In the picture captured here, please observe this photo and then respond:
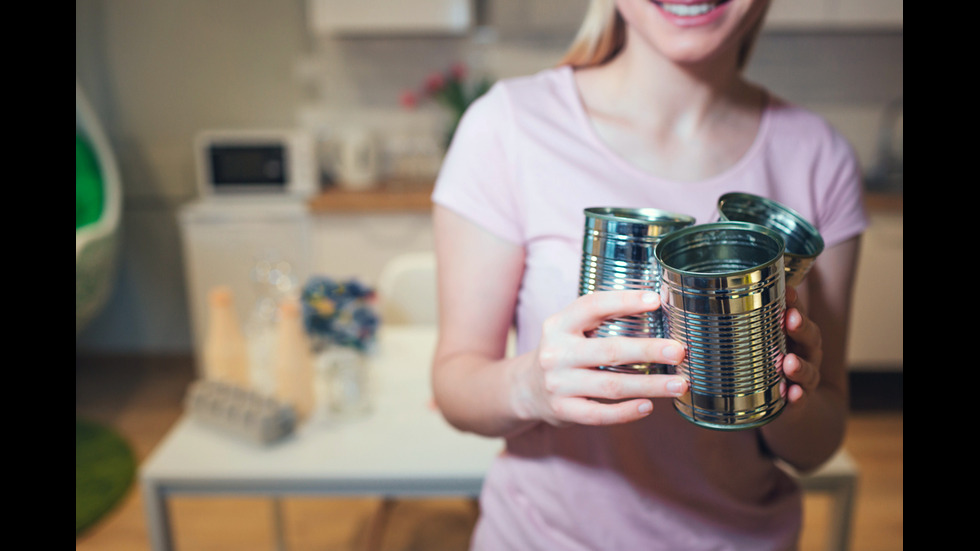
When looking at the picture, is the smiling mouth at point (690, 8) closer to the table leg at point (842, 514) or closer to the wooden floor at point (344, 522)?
the table leg at point (842, 514)

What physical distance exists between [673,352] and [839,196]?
377 millimetres

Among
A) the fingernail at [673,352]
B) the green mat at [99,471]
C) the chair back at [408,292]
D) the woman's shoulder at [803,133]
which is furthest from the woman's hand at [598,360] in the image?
the green mat at [99,471]

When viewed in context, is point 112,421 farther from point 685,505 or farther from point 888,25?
point 888,25

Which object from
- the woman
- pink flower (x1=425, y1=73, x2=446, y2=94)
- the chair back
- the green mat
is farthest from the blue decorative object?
pink flower (x1=425, y1=73, x2=446, y2=94)

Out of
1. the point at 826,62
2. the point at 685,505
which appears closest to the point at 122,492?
the point at 685,505

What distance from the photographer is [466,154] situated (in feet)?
2.18

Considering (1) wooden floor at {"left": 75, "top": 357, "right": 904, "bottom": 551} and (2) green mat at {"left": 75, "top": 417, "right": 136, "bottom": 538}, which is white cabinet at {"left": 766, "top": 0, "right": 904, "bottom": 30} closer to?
(1) wooden floor at {"left": 75, "top": 357, "right": 904, "bottom": 551}

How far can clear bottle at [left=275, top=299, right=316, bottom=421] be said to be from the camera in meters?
1.16

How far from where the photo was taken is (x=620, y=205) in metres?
0.66

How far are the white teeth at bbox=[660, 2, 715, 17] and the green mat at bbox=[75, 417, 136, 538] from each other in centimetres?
207

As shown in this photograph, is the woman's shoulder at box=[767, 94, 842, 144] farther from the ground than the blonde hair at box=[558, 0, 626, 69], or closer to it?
closer to it

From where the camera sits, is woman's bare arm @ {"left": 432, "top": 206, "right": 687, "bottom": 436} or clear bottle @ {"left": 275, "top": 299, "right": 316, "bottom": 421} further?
clear bottle @ {"left": 275, "top": 299, "right": 316, "bottom": 421}

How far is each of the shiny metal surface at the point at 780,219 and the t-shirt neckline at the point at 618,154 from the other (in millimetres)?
146

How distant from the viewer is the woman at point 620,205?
2.13 ft
